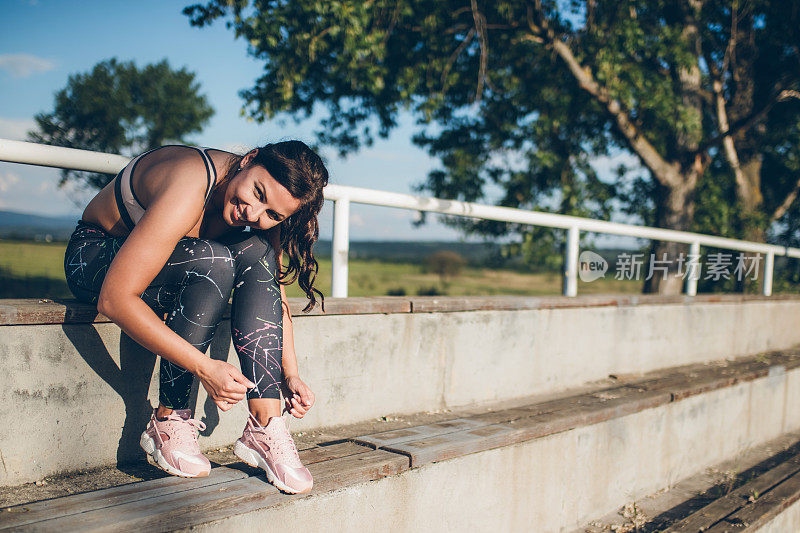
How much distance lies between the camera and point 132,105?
34.4 meters

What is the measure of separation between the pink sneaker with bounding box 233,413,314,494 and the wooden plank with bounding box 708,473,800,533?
2420mm

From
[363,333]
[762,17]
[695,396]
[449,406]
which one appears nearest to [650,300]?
[695,396]

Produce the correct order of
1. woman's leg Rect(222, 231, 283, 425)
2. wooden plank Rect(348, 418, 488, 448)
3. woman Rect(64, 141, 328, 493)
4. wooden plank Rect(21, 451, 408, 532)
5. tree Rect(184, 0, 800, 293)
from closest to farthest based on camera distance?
wooden plank Rect(21, 451, 408, 532) < woman Rect(64, 141, 328, 493) < woman's leg Rect(222, 231, 283, 425) < wooden plank Rect(348, 418, 488, 448) < tree Rect(184, 0, 800, 293)

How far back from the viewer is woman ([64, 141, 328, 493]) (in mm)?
1762

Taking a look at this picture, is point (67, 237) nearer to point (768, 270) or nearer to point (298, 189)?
point (298, 189)

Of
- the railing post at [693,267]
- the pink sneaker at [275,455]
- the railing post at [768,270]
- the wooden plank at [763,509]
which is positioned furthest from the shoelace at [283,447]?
the railing post at [768,270]

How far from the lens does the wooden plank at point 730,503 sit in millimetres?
3146

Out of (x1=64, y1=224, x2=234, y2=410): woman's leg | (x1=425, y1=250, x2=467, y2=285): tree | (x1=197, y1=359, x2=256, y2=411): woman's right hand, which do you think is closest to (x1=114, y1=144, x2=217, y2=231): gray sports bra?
(x1=64, y1=224, x2=234, y2=410): woman's leg

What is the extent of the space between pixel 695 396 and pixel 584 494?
1.42 metres

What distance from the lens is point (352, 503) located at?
6.72 feet

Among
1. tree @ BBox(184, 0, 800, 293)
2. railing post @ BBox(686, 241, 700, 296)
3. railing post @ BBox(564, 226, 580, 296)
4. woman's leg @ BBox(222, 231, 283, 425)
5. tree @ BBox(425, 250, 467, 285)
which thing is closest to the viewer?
woman's leg @ BBox(222, 231, 283, 425)

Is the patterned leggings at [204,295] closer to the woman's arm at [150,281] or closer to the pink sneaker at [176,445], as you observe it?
the pink sneaker at [176,445]

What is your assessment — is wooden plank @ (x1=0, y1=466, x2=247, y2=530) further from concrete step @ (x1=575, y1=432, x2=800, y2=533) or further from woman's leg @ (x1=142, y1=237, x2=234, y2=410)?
concrete step @ (x1=575, y1=432, x2=800, y2=533)

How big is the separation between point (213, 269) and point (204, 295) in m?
0.09
